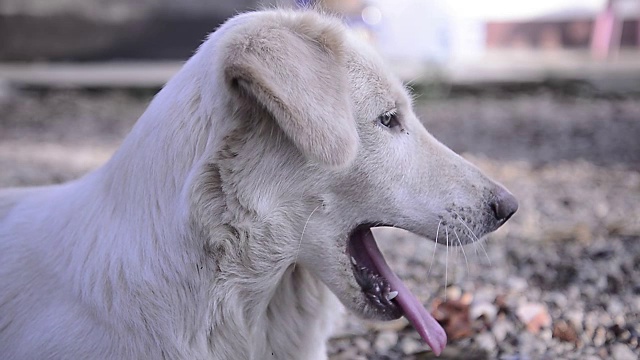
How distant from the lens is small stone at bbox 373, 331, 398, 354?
3221mm

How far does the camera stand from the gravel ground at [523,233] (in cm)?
321

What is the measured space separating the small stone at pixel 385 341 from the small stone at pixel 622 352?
0.86 metres

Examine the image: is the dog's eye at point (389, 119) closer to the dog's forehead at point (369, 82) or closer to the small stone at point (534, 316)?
the dog's forehead at point (369, 82)

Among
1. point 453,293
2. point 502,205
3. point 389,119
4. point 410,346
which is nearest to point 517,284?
point 453,293

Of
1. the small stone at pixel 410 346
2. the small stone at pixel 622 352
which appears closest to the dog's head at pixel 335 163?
the small stone at pixel 410 346

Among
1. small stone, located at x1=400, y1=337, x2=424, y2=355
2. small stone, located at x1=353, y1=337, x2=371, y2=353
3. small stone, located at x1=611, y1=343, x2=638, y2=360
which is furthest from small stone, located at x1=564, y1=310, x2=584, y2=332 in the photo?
small stone, located at x1=353, y1=337, x2=371, y2=353

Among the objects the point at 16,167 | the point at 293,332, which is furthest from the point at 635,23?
the point at 293,332

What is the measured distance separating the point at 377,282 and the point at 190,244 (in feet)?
1.98

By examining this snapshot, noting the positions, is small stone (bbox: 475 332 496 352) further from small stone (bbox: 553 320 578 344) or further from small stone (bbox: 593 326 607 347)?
small stone (bbox: 593 326 607 347)

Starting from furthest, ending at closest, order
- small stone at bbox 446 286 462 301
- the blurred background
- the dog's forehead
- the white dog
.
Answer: small stone at bbox 446 286 462 301, the blurred background, the dog's forehead, the white dog

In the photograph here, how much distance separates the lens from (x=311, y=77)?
2121mm

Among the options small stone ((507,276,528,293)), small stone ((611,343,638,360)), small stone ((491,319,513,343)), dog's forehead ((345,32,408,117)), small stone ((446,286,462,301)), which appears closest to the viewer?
dog's forehead ((345,32,408,117))

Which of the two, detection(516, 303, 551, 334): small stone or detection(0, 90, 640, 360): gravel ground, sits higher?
detection(516, 303, 551, 334): small stone

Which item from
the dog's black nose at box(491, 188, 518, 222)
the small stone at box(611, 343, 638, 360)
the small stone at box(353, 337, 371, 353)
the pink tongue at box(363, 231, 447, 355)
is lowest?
the small stone at box(353, 337, 371, 353)
